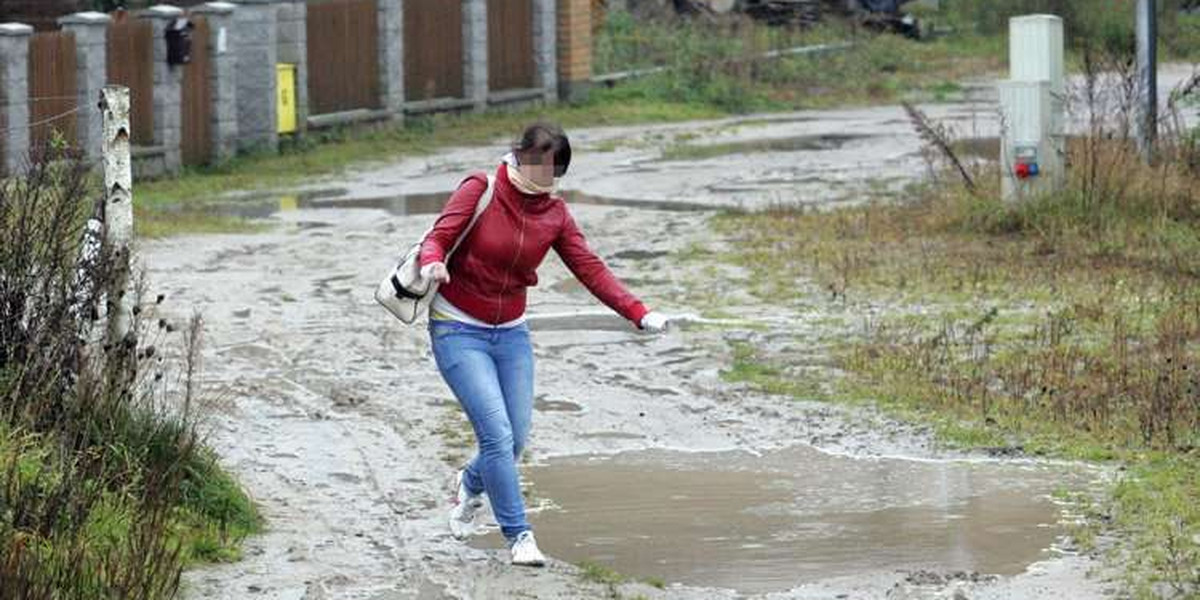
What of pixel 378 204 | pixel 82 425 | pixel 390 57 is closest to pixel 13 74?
pixel 378 204

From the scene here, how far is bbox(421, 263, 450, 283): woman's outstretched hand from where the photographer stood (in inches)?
312

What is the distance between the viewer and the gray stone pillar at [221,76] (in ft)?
75.9

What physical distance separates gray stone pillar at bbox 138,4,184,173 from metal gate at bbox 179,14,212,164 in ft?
0.96

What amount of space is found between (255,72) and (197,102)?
3.67 ft

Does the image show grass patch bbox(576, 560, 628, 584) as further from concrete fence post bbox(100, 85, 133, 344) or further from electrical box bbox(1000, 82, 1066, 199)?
electrical box bbox(1000, 82, 1066, 199)

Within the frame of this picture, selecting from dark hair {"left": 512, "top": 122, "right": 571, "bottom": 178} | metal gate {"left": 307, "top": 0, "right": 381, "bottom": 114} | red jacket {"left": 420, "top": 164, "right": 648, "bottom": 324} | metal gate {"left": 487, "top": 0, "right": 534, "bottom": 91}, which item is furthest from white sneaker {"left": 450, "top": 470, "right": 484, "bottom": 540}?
metal gate {"left": 487, "top": 0, "right": 534, "bottom": 91}

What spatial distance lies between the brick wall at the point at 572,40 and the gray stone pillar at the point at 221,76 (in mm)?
7047

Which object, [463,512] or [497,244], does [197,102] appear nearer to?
[463,512]

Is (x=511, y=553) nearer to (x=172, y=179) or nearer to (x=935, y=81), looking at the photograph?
(x=172, y=179)

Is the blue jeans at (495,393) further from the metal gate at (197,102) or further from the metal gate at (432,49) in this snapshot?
the metal gate at (432,49)

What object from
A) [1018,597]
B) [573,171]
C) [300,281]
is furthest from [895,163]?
[1018,597]

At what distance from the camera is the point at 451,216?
26.9 feet

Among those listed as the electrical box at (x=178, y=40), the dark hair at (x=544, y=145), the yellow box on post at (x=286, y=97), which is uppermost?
the electrical box at (x=178, y=40)

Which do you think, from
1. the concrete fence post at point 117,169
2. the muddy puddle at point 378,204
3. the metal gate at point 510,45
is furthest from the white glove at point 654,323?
the metal gate at point 510,45
